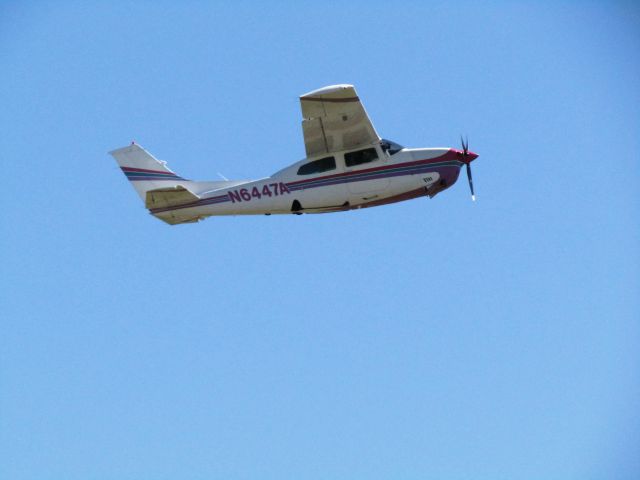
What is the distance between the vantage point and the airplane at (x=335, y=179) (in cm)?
2602

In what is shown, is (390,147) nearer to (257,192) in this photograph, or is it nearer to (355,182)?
(355,182)

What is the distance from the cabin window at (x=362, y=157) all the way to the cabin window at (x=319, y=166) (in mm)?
400

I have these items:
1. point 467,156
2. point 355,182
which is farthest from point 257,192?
point 467,156

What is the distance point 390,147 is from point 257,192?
12.9 feet

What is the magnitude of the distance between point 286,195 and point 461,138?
5170 millimetres

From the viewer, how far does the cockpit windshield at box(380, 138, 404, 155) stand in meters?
26.4

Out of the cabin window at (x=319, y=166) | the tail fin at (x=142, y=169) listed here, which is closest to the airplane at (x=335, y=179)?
the cabin window at (x=319, y=166)

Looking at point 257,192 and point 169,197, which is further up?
point 169,197

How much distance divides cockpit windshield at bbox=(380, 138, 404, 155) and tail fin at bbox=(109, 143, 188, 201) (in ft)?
21.0

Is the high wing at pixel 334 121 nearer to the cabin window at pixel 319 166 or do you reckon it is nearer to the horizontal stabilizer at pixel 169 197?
the cabin window at pixel 319 166

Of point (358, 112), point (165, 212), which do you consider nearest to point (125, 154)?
point (165, 212)

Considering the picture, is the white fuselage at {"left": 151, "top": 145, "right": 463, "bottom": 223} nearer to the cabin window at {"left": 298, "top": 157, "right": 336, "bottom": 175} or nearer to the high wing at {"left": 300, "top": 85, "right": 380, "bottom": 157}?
the cabin window at {"left": 298, "top": 157, "right": 336, "bottom": 175}

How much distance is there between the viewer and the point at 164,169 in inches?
1152

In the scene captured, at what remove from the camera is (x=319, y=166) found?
26547 mm
